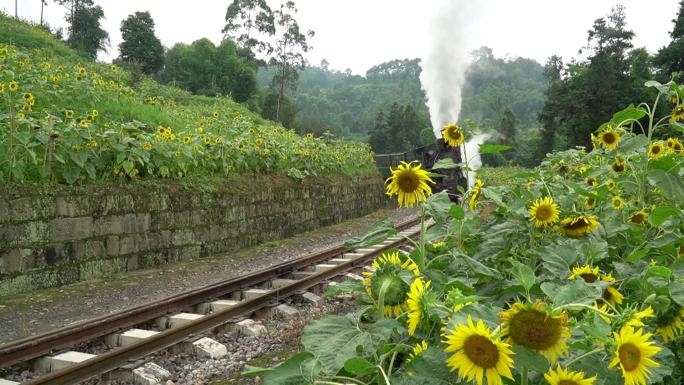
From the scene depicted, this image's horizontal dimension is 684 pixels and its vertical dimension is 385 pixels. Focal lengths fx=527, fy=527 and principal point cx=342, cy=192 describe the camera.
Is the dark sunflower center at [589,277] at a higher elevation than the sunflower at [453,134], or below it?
below

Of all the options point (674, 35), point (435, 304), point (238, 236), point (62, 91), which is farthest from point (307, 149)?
point (674, 35)

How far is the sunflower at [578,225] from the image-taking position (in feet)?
6.45

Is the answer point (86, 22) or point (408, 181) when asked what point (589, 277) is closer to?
point (408, 181)

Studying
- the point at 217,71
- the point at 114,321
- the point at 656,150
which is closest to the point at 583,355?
the point at 656,150

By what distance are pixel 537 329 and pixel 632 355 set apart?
8.4 inches

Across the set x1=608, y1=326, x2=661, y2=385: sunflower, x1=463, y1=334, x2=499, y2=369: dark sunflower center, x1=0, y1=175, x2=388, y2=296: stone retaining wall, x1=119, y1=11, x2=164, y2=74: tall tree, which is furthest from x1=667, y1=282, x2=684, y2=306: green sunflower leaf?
x1=119, y1=11, x2=164, y2=74: tall tree

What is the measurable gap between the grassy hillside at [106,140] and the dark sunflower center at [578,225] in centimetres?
566

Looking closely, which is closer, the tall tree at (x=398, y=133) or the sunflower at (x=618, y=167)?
the sunflower at (x=618, y=167)

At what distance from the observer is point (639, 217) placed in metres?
2.10

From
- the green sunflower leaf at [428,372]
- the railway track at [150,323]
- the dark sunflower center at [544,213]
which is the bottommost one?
the railway track at [150,323]

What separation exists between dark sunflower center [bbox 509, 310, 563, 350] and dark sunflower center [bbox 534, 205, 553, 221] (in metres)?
1.01

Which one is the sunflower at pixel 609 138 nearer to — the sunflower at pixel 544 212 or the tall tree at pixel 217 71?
the sunflower at pixel 544 212

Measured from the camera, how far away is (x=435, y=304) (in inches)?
47.1

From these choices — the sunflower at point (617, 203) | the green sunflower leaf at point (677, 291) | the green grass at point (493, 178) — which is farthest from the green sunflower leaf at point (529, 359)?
the sunflower at point (617, 203)
